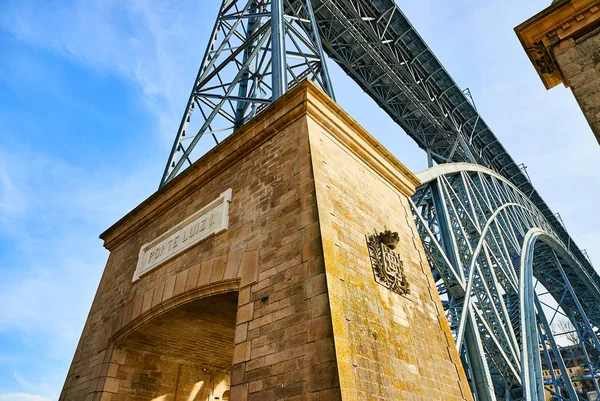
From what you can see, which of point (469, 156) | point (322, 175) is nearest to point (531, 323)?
point (469, 156)

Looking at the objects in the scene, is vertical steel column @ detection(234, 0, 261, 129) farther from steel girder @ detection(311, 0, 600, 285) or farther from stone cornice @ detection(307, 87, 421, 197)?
steel girder @ detection(311, 0, 600, 285)

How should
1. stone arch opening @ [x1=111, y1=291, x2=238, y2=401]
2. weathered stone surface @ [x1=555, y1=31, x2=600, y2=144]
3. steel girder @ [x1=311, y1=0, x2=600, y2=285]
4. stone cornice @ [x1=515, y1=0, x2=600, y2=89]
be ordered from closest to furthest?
1. weathered stone surface @ [x1=555, y1=31, x2=600, y2=144]
2. stone cornice @ [x1=515, y1=0, x2=600, y2=89]
3. stone arch opening @ [x1=111, y1=291, x2=238, y2=401]
4. steel girder @ [x1=311, y1=0, x2=600, y2=285]

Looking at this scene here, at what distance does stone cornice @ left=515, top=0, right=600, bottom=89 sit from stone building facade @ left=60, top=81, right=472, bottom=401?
9.17ft

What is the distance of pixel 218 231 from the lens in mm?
6207

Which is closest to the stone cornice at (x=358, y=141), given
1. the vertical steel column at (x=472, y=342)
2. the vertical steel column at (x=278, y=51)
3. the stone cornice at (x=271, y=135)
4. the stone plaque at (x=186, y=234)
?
the stone cornice at (x=271, y=135)

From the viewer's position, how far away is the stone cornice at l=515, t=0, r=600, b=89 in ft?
14.7

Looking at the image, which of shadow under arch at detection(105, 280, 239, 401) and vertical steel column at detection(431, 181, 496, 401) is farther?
vertical steel column at detection(431, 181, 496, 401)

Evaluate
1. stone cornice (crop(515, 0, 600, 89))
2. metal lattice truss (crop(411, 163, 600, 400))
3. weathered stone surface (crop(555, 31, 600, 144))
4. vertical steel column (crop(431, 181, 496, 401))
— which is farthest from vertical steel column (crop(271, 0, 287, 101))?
vertical steel column (crop(431, 181, 496, 401))

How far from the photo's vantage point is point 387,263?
5.76 m

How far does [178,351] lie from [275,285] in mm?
4497

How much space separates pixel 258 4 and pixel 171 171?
5281 millimetres

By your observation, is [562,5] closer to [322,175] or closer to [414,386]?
[322,175]

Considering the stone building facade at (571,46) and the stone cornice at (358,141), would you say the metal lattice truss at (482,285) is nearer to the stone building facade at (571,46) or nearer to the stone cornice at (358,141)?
the stone cornice at (358,141)

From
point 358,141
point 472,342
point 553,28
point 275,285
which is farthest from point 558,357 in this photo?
point 275,285
